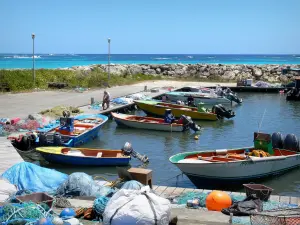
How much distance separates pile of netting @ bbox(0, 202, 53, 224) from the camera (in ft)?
21.4

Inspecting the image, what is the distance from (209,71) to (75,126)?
Result: 1612 inches

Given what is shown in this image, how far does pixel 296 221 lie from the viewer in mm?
6402

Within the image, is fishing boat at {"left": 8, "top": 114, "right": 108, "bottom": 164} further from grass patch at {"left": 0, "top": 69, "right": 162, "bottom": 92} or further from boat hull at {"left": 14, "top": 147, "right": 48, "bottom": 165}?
grass patch at {"left": 0, "top": 69, "right": 162, "bottom": 92}

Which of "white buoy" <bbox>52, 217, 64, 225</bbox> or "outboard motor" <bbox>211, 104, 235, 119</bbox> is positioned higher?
"white buoy" <bbox>52, 217, 64, 225</bbox>

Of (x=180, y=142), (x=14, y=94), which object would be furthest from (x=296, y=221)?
(x=14, y=94)

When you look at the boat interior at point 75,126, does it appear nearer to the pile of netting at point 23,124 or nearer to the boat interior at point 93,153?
the pile of netting at point 23,124

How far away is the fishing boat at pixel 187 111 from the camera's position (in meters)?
25.8

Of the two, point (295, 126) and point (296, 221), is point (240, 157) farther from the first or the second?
point (295, 126)

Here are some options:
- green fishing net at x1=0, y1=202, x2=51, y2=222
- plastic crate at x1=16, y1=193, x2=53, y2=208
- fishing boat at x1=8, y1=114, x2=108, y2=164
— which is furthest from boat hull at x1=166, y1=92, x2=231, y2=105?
green fishing net at x1=0, y1=202, x2=51, y2=222

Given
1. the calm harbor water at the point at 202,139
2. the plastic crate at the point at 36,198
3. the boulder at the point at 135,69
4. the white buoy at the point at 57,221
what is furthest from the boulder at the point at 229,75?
the white buoy at the point at 57,221

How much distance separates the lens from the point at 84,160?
14633mm

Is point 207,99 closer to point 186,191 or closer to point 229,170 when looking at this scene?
point 229,170

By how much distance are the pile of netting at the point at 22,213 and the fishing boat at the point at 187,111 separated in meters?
19.5

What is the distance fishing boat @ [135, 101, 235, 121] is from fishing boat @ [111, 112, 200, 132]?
12.1 ft
